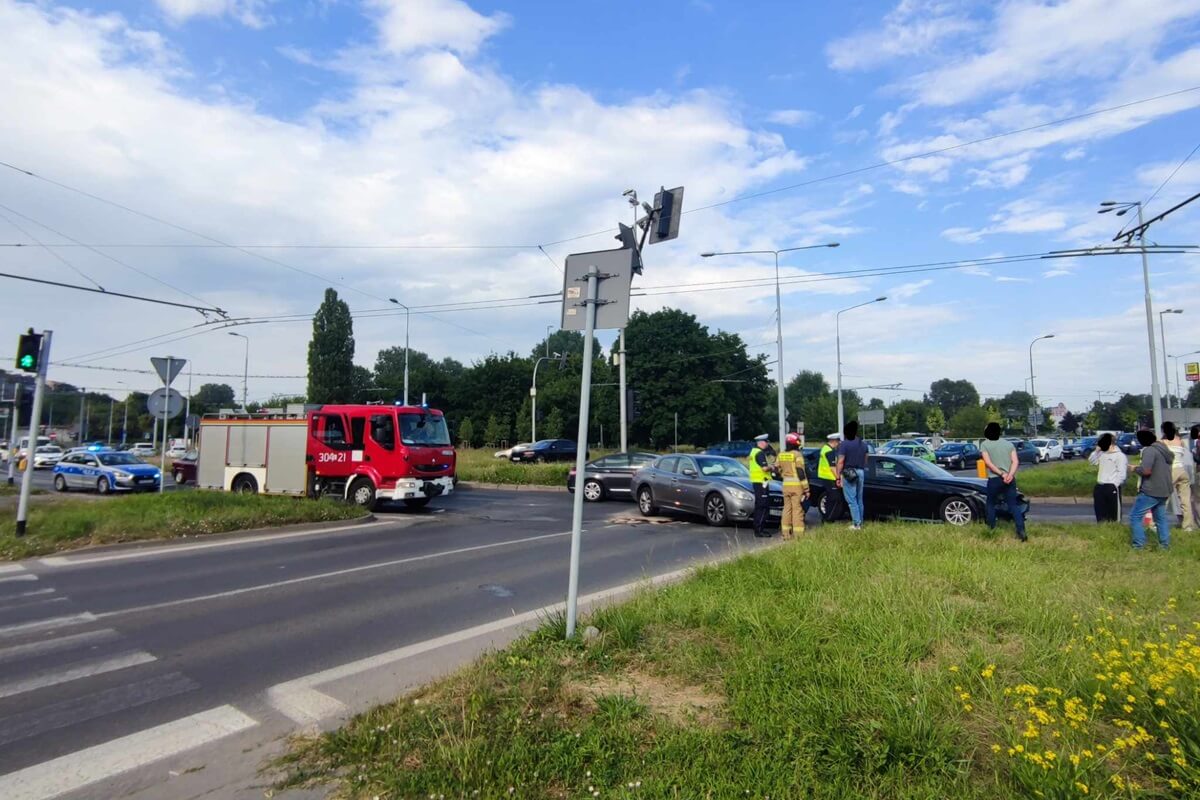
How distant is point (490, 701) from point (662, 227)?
11.1m

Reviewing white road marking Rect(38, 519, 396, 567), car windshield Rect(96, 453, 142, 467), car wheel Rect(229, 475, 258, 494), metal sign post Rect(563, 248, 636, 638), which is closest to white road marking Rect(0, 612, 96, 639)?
white road marking Rect(38, 519, 396, 567)

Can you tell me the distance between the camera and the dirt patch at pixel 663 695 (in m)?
3.79

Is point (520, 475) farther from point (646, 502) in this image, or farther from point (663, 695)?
point (663, 695)

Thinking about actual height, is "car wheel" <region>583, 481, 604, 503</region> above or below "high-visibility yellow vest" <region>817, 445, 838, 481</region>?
below

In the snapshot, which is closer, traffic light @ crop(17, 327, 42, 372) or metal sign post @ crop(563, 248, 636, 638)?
metal sign post @ crop(563, 248, 636, 638)

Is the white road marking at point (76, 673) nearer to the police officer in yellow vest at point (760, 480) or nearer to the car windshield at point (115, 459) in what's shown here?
the police officer in yellow vest at point (760, 480)

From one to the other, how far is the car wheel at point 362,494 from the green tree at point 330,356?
4817 centimetres

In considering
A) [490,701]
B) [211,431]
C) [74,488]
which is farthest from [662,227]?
[74,488]

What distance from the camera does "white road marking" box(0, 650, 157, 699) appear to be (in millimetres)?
5016

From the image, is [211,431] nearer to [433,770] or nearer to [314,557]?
[314,557]

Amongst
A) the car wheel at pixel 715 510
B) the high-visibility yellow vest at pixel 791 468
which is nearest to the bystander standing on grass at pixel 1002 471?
the high-visibility yellow vest at pixel 791 468

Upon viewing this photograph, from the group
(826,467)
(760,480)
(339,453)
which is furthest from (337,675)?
(339,453)

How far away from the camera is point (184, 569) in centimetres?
977

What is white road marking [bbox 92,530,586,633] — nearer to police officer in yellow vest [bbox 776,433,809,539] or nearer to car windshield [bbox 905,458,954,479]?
police officer in yellow vest [bbox 776,433,809,539]
